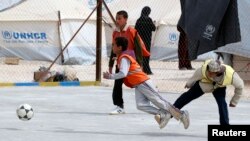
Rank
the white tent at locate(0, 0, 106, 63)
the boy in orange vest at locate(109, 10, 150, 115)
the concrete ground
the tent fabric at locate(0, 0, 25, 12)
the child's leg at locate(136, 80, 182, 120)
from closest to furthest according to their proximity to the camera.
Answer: the concrete ground
the child's leg at locate(136, 80, 182, 120)
the boy in orange vest at locate(109, 10, 150, 115)
the white tent at locate(0, 0, 106, 63)
the tent fabric at locate(0, 0, 25, 12)

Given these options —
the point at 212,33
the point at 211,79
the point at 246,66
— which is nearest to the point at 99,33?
the point at 212,33

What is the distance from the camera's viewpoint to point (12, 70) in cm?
2484

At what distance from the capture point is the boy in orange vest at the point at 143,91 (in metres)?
11.9

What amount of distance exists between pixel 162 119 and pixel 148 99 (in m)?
0.52

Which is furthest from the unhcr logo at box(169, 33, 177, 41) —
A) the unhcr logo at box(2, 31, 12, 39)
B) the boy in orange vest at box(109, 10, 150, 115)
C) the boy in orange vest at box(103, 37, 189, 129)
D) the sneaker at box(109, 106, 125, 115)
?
the boy in orange vest at box(103, 37, 189, 129)

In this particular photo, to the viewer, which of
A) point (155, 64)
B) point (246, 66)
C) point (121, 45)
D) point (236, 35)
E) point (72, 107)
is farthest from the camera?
point (155, 64)

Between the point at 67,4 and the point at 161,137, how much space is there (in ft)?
59.7

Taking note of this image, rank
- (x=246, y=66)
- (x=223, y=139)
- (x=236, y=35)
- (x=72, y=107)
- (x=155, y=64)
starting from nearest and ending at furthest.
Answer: (x=223, y=139)
(x=72, y=107)
(x=236, y=35)
(x=246, y=66)
(x=155, y=64)

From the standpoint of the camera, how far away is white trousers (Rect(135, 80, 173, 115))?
39.9 ft

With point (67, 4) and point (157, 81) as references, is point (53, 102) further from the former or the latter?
point (67, 4)

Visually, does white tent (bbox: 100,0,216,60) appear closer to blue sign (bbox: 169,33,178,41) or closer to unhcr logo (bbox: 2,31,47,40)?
blue sign (bbox: 169,33,178,41)

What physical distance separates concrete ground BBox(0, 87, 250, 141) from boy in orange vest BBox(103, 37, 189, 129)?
214 millimetres

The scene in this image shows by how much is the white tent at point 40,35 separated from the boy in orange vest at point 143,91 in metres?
15.7

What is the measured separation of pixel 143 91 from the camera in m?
12.3
